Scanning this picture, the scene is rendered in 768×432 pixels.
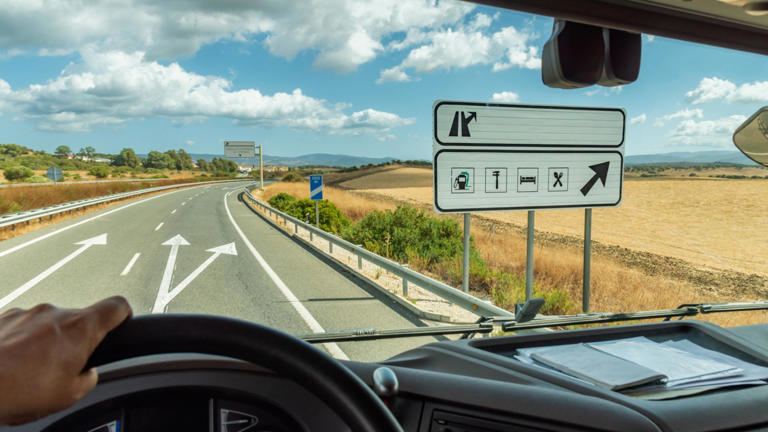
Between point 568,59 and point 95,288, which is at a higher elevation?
point 568,59

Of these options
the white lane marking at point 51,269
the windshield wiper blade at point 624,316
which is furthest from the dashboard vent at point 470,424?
the white lane marking at point 51,269

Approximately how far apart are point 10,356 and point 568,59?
7.08 feet

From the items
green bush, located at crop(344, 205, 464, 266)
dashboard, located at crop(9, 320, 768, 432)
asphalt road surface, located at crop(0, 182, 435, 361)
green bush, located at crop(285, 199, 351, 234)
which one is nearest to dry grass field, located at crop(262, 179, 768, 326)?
green bush, located at crop(344, 205, 464, 266)

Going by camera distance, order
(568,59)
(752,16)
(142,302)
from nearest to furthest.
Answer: (568,59)
(752,16)
(142,302)

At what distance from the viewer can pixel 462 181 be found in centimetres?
512

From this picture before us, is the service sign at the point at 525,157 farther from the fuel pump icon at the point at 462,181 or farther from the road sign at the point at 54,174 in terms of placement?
the road sign at the point at 54,174

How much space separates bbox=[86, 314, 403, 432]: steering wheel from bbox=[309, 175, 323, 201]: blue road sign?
48.3ft

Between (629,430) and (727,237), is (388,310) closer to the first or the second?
(629,430)

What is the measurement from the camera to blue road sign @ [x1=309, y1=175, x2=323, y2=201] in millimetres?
15578

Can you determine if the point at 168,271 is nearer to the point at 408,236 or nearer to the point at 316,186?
the point at 408,236

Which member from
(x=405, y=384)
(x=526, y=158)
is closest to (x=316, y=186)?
(x=526, y=158)

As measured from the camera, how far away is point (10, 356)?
2.34ft

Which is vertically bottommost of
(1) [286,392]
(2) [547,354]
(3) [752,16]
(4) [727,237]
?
(4) [727,237]

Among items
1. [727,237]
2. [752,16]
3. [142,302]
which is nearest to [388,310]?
[142,302]
